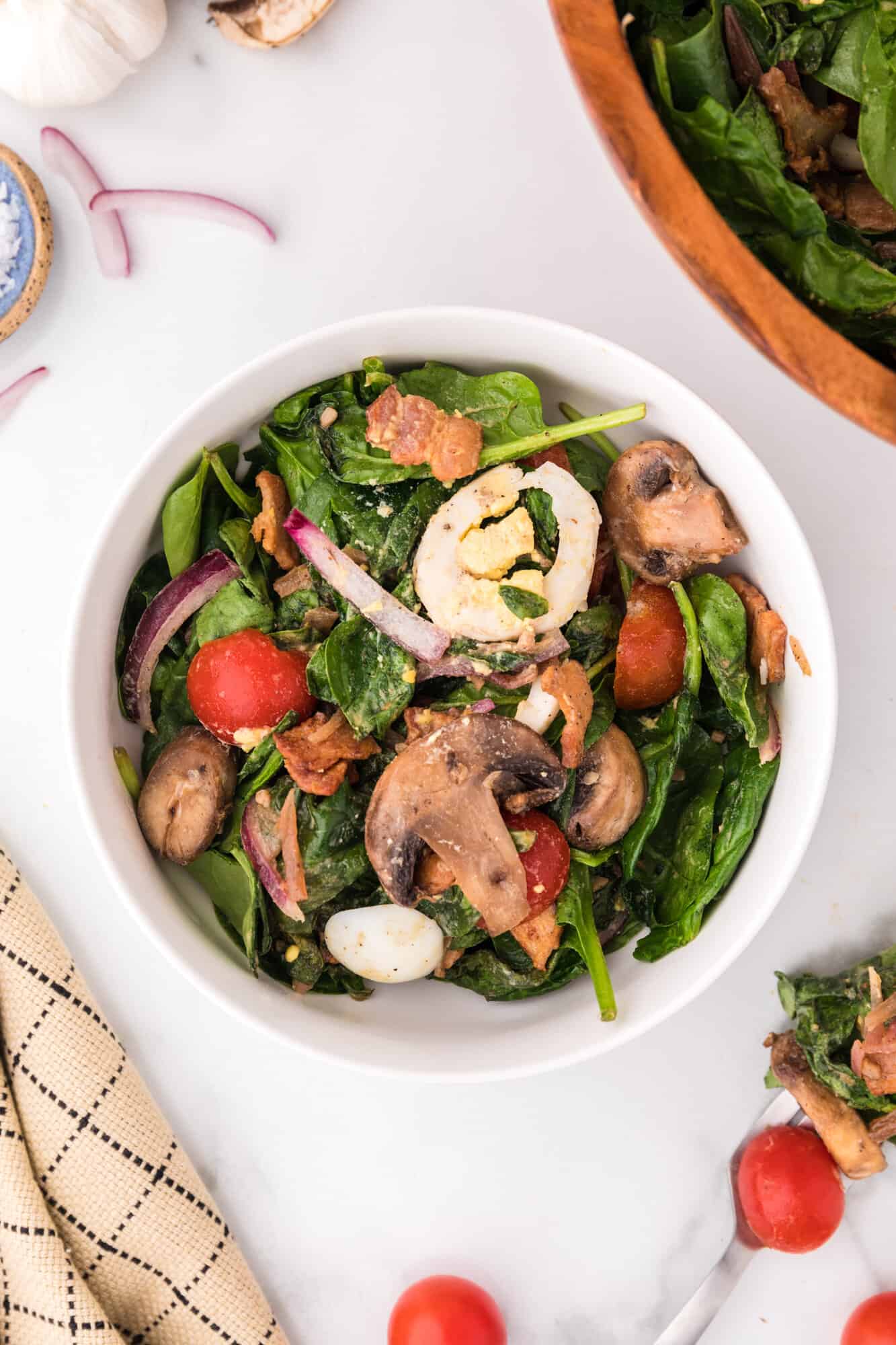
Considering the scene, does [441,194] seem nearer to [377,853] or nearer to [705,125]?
[705,125]

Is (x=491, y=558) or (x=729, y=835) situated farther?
(x=729, y=835)

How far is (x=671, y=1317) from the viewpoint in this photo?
7.18 ft

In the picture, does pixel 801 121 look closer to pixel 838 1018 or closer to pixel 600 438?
pixel 600 438

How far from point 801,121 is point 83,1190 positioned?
2151 millimetres

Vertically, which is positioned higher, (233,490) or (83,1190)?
(233,490)

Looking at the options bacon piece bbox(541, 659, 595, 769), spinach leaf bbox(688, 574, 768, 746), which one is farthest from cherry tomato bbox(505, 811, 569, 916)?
spinach leaf bbox(688, 574, 768, 746)

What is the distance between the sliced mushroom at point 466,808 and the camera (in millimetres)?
1647

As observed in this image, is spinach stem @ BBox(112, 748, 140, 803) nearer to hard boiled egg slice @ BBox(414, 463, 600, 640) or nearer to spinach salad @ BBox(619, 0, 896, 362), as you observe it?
hard boiled egg slice @ BBox(414, 463, 600, 640)

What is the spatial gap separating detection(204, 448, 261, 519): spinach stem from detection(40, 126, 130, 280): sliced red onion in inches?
20.0

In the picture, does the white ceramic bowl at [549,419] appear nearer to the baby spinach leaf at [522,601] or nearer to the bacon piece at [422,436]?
the bacon piece at [422,436]

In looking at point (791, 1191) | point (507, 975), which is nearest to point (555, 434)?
point (507, 975)

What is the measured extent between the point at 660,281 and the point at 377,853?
1085 mm

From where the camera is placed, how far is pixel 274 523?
5.71ft

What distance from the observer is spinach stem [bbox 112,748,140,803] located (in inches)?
69.6
